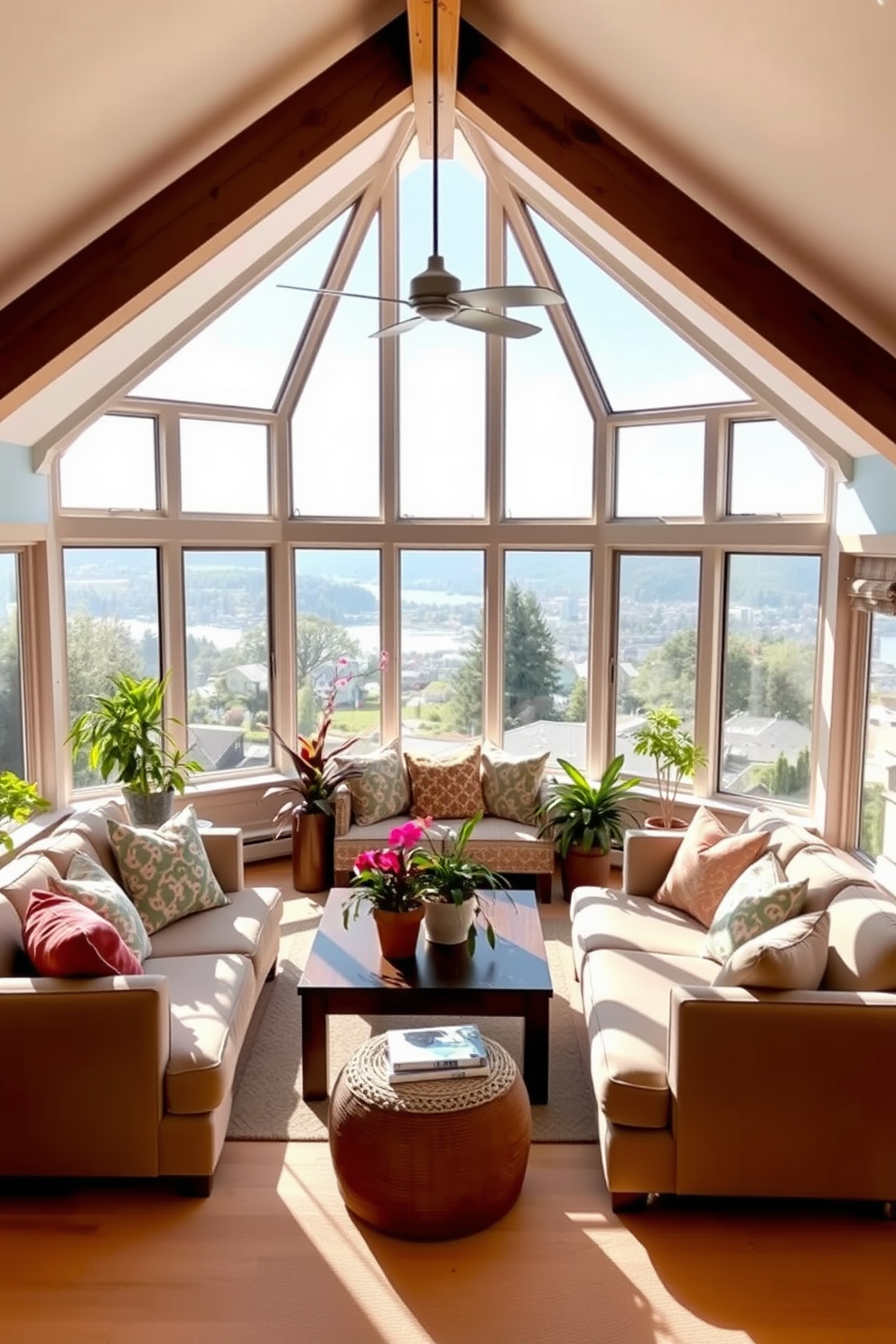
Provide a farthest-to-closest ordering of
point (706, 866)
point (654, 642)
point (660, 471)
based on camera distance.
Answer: point (654, 642) < point (660, 471) < point (706, 866)

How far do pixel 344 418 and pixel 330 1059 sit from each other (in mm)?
4234

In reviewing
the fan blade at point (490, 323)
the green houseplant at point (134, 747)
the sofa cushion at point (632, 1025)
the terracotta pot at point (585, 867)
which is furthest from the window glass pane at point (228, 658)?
the sofa cushion at point (632, 1025)

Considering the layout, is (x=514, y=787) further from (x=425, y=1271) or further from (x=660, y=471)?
(x=425, y=1271)

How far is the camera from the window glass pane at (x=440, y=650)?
6.96 m

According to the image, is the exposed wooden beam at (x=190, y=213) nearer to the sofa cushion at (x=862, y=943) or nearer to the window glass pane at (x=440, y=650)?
the window glass pane at (x=440, y=650)

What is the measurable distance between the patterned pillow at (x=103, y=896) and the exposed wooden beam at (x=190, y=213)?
1979 millimetres

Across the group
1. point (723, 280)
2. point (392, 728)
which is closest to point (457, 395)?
point (392, 728)

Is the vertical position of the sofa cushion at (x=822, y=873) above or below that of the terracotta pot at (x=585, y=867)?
above

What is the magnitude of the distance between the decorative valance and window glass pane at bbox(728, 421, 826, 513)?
0.67 metres

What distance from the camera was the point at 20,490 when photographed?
537 centimetres

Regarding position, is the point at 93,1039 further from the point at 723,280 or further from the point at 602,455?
the point at 602,455

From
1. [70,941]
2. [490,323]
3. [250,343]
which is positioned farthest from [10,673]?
[490,323]

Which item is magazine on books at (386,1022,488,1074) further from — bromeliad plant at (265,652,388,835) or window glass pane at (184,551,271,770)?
window glass pane at (184,551,271,770)

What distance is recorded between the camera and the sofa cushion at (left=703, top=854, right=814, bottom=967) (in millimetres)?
3732
